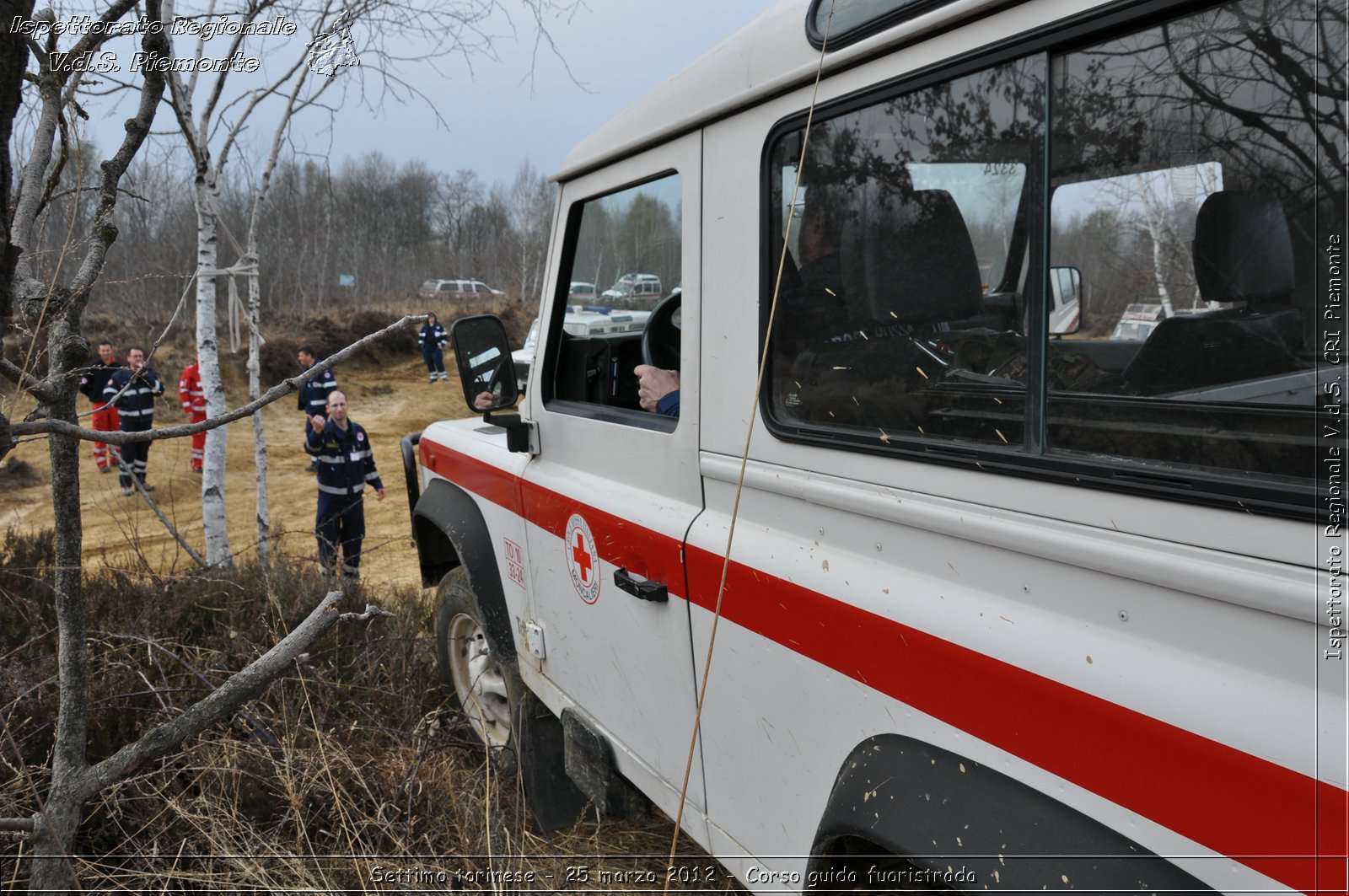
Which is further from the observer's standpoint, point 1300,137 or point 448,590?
point 448,590

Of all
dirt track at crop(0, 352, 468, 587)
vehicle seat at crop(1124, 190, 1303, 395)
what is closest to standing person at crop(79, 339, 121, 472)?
dirt track at crop(0, 352, 468, 587)

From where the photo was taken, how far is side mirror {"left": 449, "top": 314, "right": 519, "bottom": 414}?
282 cm

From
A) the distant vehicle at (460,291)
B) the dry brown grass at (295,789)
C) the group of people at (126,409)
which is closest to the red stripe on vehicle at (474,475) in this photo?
the dry brown grass at (295,789)

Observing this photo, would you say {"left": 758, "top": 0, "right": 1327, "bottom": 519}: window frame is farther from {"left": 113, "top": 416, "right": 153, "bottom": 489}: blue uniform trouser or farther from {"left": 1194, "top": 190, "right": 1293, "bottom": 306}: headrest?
{"left": 113, "top": 416, "right": 153, "bottom": 489}: blue uniform trouser

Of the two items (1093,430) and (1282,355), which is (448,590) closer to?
(1093,430)

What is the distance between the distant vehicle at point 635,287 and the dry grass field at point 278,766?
5.15 ft

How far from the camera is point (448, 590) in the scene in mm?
3654

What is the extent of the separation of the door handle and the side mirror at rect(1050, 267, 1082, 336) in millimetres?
1100

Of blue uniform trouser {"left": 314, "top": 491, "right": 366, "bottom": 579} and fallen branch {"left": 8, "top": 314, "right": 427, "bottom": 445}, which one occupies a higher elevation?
fallen branch {"left": 8, "top": 314, "right": 427, "bottom": 445}

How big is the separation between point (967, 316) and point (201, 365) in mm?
6927

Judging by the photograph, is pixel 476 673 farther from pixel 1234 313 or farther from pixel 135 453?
pixel 135 453

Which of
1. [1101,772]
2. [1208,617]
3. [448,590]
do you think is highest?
[1208,617]

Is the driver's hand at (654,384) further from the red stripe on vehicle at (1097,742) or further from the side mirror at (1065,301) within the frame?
the side mirror at (1065,301)

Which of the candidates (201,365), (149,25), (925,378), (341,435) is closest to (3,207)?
(149,25)
